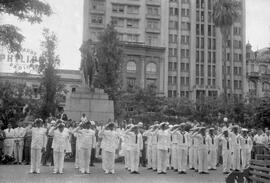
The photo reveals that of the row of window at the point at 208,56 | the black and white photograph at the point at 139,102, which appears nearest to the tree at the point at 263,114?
the black and white photograph at the point at 139,102

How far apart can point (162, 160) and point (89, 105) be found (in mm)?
9599

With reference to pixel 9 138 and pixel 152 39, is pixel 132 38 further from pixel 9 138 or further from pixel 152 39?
pixel 9 138

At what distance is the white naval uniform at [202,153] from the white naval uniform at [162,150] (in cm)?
151

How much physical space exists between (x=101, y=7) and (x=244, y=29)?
94.0ft

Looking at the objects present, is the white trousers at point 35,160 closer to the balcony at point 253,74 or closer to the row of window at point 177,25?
the row of window at point 177,25

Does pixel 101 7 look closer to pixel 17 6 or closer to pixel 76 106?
pixel 76 106

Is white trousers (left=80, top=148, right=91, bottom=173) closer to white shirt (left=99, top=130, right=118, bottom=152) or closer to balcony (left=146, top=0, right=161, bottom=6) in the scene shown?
white shirt (left=99, top=130, right=118, bottom=152)

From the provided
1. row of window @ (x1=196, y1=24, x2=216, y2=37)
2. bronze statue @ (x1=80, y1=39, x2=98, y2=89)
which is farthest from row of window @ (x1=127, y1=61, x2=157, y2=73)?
bronze statue @ (x1=80, y1=39, x2=98, y2=89)

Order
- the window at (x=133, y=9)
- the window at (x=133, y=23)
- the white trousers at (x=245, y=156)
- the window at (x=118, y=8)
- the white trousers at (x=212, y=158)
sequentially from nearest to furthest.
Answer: the white trousers at (x=245, y=156), the white trousers at (x=212, y=158), the window at (x=133, y=23), the window at (x=118, y=8), the window at (x=133, y=9)

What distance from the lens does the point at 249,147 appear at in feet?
70.9

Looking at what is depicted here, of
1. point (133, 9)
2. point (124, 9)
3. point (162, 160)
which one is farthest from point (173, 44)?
point (162, 160)

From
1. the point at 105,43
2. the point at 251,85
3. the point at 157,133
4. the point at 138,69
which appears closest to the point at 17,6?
the point at 157,133

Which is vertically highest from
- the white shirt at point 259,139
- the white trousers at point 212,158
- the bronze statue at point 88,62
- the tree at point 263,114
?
the bronze statue at point 88,62

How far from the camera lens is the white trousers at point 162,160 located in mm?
18598
